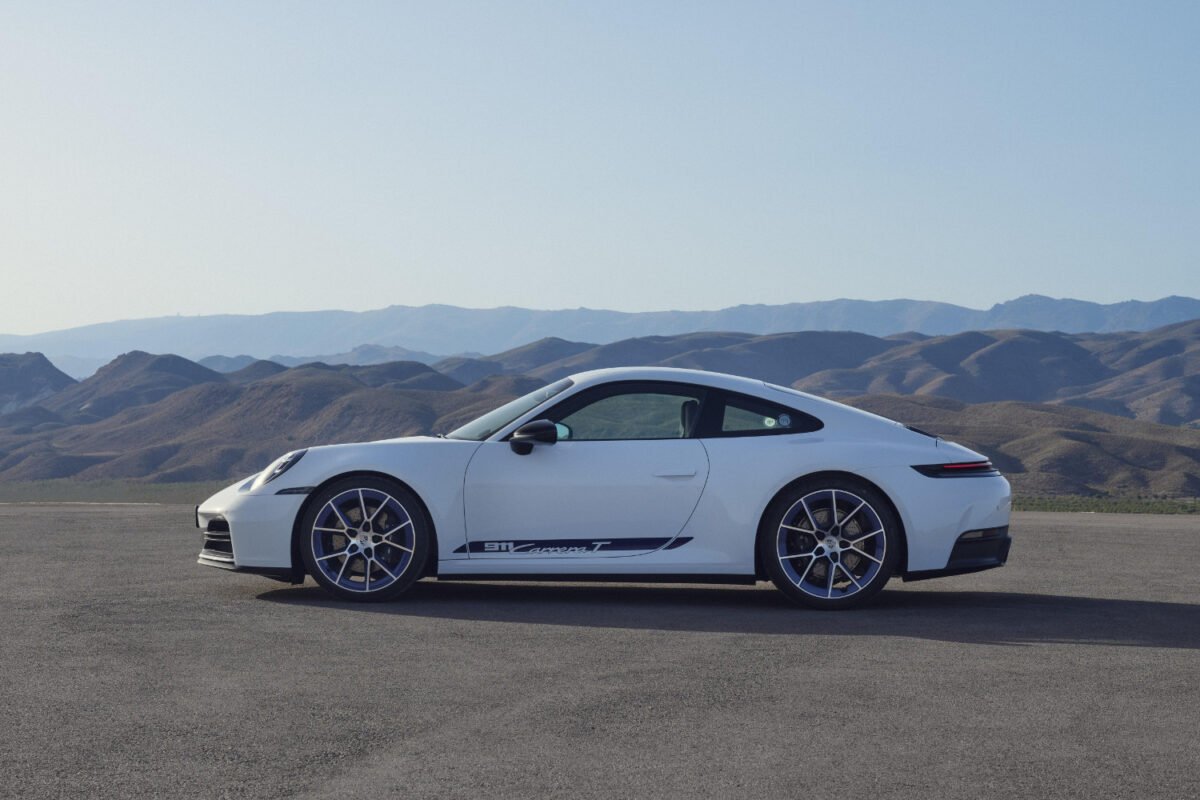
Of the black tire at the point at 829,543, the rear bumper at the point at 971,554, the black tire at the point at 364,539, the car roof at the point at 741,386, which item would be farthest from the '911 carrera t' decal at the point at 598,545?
the rear bumper at the point at 971,554

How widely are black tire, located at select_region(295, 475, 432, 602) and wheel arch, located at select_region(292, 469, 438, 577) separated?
0.04ft

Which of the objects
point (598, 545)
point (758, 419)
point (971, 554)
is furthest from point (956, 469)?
point (598, 545)

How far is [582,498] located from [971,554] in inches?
90.3

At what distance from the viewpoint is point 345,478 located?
27.0 ft

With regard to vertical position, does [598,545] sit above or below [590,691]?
above

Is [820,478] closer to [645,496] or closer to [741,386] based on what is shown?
[741,386]

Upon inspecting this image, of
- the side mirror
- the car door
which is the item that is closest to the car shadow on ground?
the car door

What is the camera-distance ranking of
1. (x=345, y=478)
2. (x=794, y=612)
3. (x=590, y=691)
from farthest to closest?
(x=345, y=478), (x=794, y=612), (x=590, y=691)

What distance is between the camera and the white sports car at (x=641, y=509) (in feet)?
26.4

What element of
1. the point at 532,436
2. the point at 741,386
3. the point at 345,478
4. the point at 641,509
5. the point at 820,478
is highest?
the point at 741,386

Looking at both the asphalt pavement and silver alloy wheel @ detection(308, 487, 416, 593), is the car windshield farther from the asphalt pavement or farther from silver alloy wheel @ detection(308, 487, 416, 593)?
the asphalt pavement

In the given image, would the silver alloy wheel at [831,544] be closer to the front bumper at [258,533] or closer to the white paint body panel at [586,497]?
the white paint body panel at [586,497]

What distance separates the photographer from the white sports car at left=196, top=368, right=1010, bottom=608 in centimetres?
804

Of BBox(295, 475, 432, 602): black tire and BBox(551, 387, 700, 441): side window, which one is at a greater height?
BBox(551, 387, 700, 441): side window
